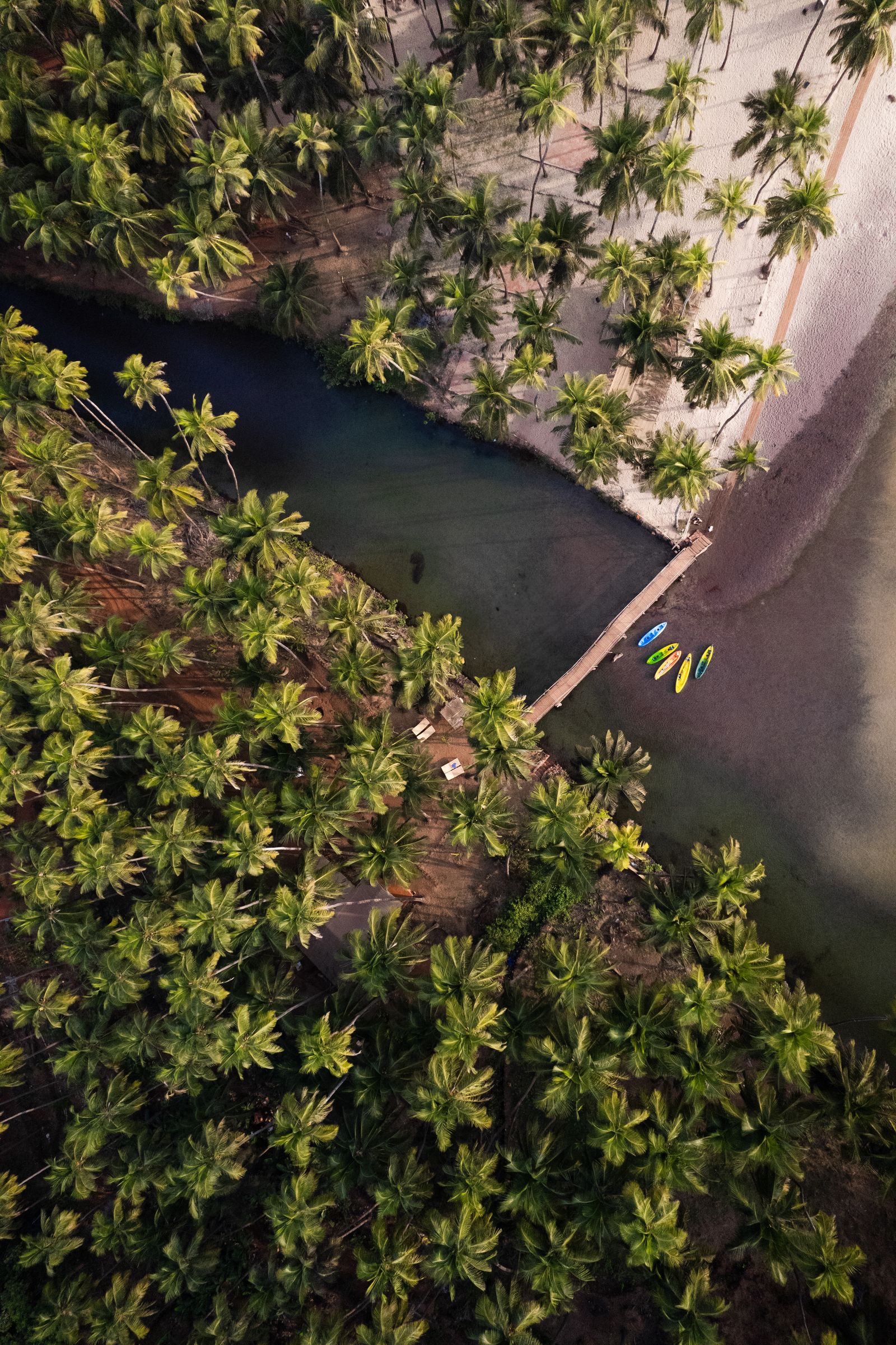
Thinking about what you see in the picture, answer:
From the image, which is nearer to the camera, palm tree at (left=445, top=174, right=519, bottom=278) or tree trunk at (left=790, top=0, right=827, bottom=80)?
palm tree at (left=445, top=174, right=519, bottom=278)

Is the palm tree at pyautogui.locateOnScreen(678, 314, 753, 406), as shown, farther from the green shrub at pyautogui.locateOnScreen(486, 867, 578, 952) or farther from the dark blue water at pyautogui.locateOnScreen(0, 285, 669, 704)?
the green shrub at pyautogui.locateOnScreen(486, 867, 578, 952)

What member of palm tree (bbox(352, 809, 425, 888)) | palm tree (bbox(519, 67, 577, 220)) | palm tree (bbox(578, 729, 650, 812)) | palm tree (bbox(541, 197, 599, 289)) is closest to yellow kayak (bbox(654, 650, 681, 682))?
palm tree (bbox(578, 729, 650, 812))

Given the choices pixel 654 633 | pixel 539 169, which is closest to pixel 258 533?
pixel 654 633

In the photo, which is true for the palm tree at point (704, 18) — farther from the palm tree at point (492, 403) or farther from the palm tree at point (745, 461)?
the palm tree at point (745, 461)

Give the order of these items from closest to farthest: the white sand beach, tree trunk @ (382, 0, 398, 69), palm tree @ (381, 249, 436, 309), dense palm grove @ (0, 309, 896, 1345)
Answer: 1. dense palm grove @ (0, 309, 896, 1345)
2. palm tree @ (381, 249, 436, 309)
3. the white sand beach
4. tree trunk @ (382, 0, 398, 69)

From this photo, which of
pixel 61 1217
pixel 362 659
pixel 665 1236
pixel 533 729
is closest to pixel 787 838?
pixel 533 729

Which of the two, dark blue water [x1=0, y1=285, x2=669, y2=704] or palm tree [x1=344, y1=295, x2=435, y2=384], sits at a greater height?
palm tree [x1=344, y1=295, x2=435, y2=384]
